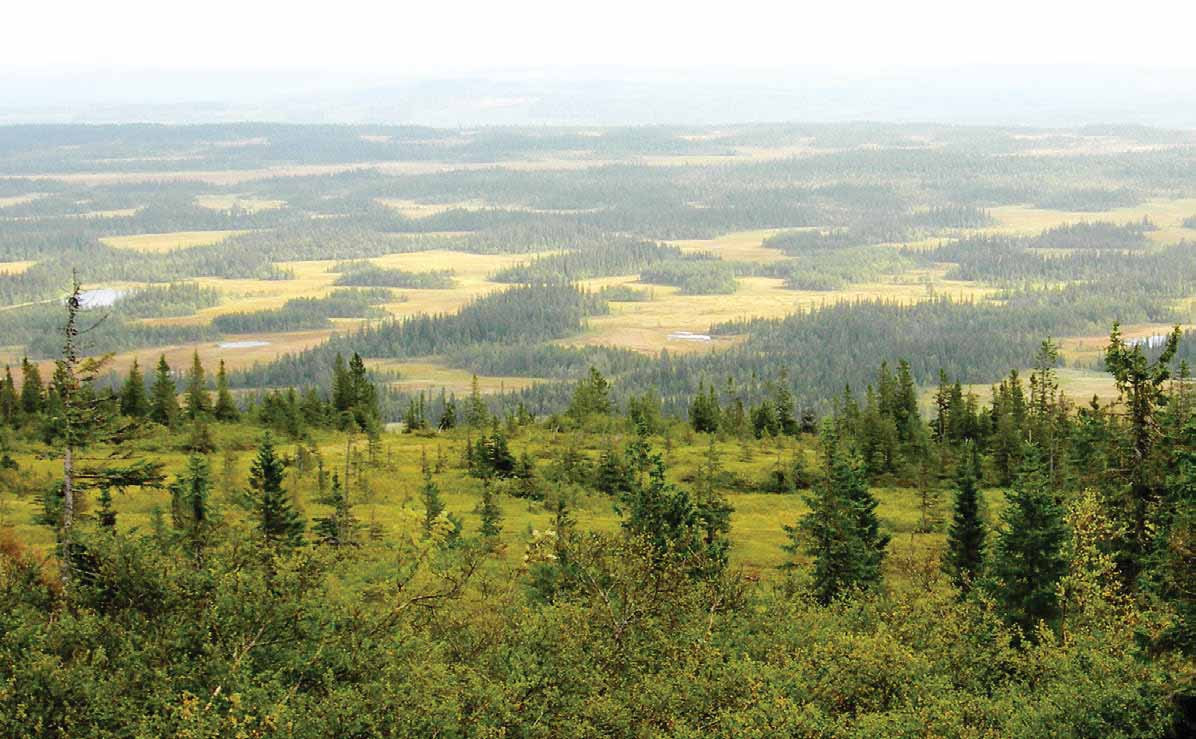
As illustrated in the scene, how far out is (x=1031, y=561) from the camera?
53.7 meters

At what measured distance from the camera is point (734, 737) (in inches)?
1515

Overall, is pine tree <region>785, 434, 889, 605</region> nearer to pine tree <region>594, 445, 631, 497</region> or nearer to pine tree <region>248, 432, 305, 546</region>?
pine tree <region>248, 432, 305, 546</region>

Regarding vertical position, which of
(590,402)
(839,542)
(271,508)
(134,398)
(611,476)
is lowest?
(590,402)

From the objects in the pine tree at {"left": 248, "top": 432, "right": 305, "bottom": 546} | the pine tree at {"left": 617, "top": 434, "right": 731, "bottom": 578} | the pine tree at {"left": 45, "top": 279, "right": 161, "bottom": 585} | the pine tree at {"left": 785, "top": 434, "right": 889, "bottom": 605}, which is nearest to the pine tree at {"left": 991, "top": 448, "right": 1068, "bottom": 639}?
the pine tree at {"left": 785, "top": 434, "right": 889, "bottom": 605}

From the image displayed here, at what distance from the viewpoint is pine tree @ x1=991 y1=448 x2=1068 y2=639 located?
53281mm

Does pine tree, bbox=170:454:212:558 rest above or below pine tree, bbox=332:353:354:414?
above

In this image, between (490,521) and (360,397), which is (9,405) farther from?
(490,521)

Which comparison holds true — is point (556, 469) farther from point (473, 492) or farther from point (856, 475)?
point (856, 475)

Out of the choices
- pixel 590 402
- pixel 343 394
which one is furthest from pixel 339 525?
pixel 590 402

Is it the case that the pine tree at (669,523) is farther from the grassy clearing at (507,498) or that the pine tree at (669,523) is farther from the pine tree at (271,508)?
the pine tree at (271,508)

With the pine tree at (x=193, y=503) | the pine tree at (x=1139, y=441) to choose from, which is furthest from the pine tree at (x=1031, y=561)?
the pine tree at (x=193, y=503)

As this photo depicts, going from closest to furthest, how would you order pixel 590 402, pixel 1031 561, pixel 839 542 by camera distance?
pixel 1031 561
pixel 839 542
pixel 590 402

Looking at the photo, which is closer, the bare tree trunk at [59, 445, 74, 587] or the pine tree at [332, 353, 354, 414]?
the bare tree trunk at [59, 445, 74, 587]

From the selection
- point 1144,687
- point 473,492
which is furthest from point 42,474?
point 1144,687
